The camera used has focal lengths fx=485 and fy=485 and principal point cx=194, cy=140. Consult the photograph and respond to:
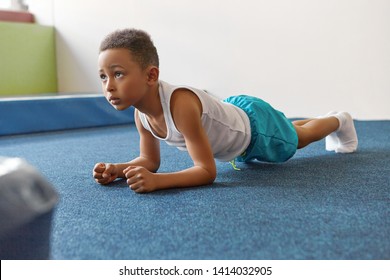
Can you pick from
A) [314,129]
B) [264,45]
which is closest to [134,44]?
[314,129]

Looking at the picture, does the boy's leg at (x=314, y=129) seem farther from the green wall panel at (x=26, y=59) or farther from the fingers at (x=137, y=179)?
the green wall panel at (x=26, y=59)

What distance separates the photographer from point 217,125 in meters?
1.12

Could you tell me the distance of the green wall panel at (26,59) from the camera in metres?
2.90

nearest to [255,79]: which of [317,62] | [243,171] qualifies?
[317,62]

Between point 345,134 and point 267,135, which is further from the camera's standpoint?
point 345,134

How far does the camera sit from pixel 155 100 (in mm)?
1029

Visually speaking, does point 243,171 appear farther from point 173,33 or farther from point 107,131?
point 173,33

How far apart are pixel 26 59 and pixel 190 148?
2344 millimetres

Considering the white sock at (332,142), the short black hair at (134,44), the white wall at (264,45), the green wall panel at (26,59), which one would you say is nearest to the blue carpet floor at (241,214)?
the white sock at (332,142)

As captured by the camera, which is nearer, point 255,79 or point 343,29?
point 343,29

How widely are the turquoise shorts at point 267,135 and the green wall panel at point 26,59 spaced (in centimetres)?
208

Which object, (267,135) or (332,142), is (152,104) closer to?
(267,135)

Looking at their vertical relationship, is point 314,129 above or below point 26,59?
above
